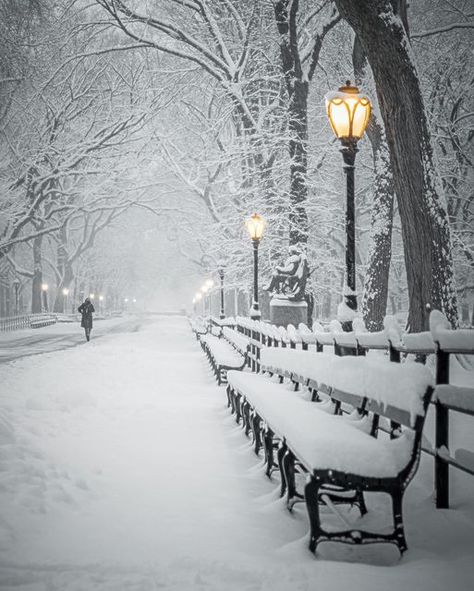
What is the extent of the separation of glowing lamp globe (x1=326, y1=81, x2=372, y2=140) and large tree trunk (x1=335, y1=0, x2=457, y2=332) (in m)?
0.51

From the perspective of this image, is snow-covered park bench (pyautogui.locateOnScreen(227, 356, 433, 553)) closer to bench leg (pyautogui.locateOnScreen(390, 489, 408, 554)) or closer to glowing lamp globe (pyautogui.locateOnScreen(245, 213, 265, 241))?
bench leg (pyautogui.locateOnScreen(390, 489, 408, 554))

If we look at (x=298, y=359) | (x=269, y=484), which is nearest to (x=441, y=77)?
(x=298, y=359)

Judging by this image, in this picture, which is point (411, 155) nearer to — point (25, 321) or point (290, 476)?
point (290, 476)

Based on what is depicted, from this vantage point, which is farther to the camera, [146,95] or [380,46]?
[146,95]

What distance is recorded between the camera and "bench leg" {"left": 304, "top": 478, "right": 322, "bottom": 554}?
291cm

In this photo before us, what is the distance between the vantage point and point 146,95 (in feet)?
74.1

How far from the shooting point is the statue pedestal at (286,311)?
42.5ft

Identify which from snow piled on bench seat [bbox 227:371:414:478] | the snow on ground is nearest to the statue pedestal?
the snow on ground

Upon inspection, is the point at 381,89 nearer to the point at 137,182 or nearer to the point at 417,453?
the point at 417,453

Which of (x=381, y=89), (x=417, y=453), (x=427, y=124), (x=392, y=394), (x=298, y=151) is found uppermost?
(x=298, y=151)

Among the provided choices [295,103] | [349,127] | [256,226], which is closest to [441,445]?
[349,127]

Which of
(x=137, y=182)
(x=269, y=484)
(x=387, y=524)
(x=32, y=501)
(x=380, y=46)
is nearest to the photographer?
(x=387, y=524)

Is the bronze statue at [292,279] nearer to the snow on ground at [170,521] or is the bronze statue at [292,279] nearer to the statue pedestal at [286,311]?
the statue pedestal at [286,311]

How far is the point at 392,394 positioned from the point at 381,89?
5284 mm
